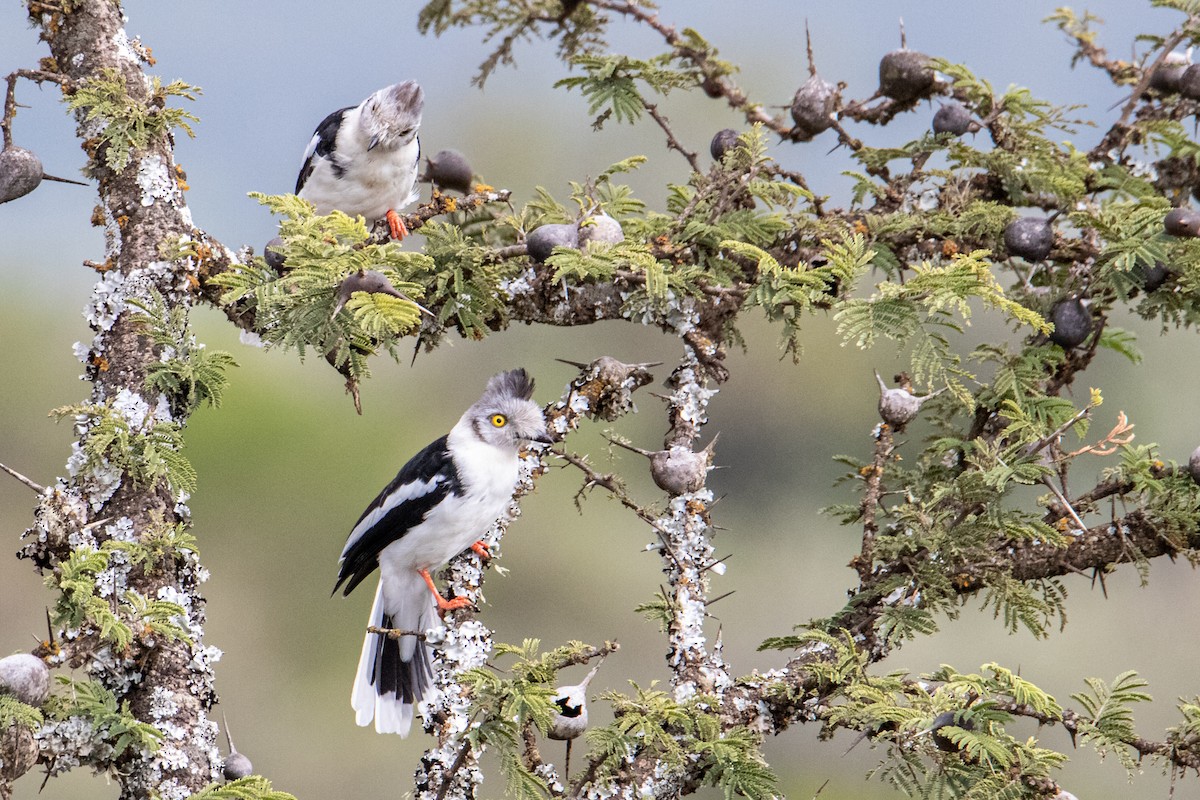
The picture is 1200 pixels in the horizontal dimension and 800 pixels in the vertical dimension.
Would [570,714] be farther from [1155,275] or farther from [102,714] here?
[1155,275]

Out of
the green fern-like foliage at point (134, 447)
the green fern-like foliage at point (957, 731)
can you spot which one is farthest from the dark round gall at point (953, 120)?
the green fern-like foliage at point (134, 447)

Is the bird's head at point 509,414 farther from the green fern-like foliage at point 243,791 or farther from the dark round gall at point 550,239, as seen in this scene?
the green fern-like foliage at point 243,791

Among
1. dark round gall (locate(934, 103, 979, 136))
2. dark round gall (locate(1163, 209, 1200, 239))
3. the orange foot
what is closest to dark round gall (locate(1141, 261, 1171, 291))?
dark round gall (locate(1163, 209, 1200, 239))

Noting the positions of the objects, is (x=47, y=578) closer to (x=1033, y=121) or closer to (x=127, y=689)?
(x=127, y=689)

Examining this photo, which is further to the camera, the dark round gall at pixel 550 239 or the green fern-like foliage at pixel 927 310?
the dark round gall at pixel 550 239

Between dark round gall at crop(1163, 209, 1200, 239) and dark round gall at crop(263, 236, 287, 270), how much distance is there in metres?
1.75

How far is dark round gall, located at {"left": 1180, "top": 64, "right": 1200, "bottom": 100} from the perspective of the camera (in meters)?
2.97

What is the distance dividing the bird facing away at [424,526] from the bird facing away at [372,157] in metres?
0.66

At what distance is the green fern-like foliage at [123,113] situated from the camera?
2.52m

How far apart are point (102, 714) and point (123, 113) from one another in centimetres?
119

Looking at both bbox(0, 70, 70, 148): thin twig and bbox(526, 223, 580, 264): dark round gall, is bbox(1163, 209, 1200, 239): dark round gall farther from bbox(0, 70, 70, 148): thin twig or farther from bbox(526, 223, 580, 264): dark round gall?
bbox(0, 70, 70, 148): thin twig

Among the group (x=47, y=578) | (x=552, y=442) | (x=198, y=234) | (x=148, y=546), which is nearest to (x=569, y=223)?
(x=552, y=442)

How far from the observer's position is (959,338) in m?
10.5

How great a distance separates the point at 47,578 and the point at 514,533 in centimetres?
1183
